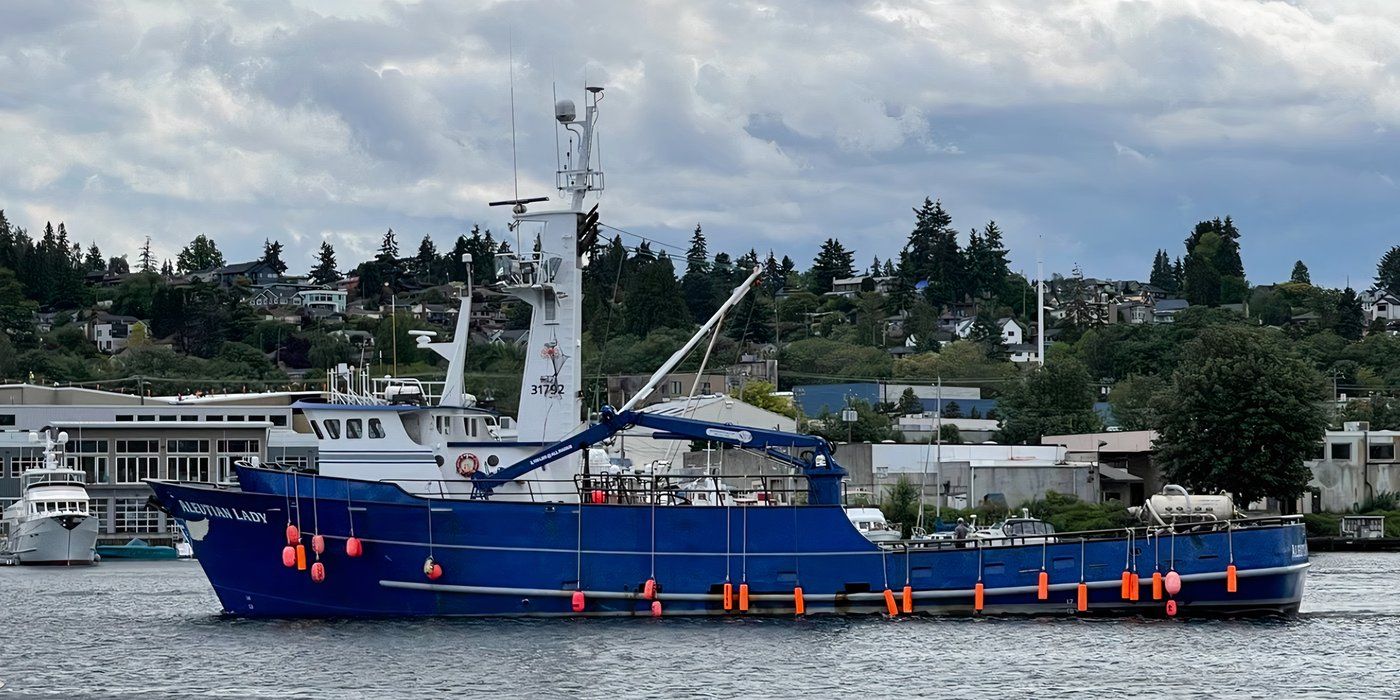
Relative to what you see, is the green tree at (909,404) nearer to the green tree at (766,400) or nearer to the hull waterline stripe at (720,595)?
the green tree at (766,400)

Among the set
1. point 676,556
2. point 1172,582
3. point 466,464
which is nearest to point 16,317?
point 466,464

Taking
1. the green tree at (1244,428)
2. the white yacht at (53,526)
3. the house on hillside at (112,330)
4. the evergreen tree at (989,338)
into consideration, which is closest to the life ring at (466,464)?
the white yacht at (53,526)

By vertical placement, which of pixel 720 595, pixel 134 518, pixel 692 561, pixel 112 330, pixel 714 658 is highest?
pixel 112 330

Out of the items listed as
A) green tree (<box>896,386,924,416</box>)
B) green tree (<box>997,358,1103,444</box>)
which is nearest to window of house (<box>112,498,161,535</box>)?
green tree (<box>997,358,1103,444</box>)

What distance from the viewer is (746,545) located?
3928cm

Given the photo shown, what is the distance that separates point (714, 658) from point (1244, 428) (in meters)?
47.8

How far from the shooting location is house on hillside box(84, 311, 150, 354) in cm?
18051

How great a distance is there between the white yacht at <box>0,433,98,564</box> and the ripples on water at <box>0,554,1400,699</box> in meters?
36.5

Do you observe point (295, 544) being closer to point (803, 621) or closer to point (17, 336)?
point (803, 621)

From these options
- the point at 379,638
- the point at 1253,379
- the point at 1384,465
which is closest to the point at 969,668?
the point at 379,638

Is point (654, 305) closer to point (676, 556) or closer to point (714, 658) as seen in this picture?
point (676, 556)

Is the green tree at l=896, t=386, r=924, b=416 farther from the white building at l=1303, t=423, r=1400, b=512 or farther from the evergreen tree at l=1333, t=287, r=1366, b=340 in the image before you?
the evergreen tree at l=1333, t=287, r=1366, b=340

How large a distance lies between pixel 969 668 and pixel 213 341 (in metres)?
150

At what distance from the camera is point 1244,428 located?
7775 cm
